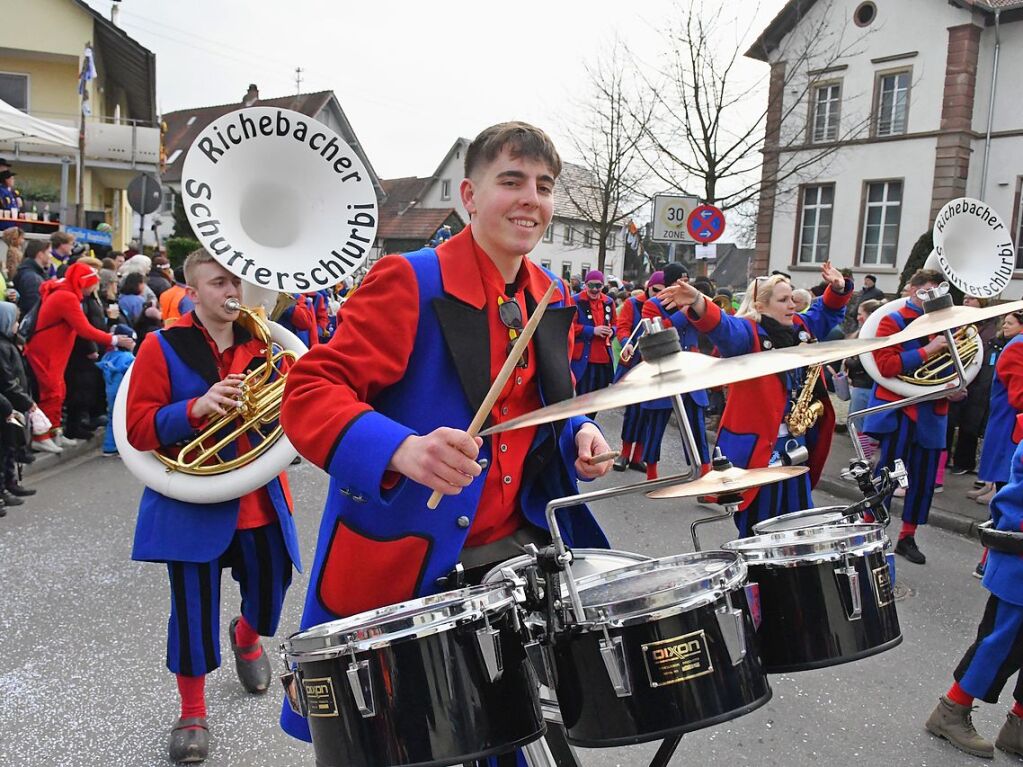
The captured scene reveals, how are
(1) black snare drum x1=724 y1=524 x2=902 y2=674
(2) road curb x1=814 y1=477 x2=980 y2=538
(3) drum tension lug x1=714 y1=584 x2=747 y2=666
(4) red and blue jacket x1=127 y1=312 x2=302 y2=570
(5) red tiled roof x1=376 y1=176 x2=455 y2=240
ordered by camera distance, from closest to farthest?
(3) drum tension lug x1=714 y1=584 x2=747 y2=666
(1) black snare drum x1=724 y1=524 x2=902 y2=674
(4) red and blue jacket x1=127 y1=312 x2=302 y2=570
(2) road curb x1=814 y1=477 x2=980 y2=538
(5) red tiled roof x1=376 y1=176 x2=455 y2=240

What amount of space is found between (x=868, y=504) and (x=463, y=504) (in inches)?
53.9

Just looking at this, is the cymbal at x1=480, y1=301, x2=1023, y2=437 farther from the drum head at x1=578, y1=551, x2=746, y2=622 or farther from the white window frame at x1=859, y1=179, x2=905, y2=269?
the white window frame at x1=859, y1=179, x2=905, y2=269

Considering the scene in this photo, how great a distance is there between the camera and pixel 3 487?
637 cm

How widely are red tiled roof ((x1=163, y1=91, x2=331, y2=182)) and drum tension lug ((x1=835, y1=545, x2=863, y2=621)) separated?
38127mm

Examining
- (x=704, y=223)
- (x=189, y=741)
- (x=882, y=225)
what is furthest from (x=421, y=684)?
(x=882, y=225)

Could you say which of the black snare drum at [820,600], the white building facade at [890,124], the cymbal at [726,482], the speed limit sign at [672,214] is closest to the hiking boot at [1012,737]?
the black snare drum at [820,600]

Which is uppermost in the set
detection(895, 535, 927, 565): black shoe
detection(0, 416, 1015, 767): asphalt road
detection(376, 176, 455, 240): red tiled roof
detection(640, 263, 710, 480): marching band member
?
detection(376, 176, 455, 240): red tiled roof

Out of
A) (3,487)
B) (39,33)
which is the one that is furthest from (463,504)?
(39,33)

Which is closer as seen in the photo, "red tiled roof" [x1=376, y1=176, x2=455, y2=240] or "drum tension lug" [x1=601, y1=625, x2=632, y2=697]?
"drum tension lug" [x1=601, y1=625, x2=632, y2=697]

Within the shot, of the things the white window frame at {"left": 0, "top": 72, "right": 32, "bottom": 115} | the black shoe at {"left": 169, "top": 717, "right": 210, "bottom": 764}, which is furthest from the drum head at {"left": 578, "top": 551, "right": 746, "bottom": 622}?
the white window frame at {"left": 0, "top": 72, "right": 32, "bottom": 115}

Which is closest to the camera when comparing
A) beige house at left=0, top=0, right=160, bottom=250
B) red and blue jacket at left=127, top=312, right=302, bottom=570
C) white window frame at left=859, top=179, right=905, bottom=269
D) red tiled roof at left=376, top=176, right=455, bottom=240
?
red and blue jacket at left=127, top=312, right=302, bottom=570

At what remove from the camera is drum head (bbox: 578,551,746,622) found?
5.58 ft

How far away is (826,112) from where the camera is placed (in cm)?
2370

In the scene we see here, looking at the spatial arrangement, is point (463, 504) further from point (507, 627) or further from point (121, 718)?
point (121, 718)
